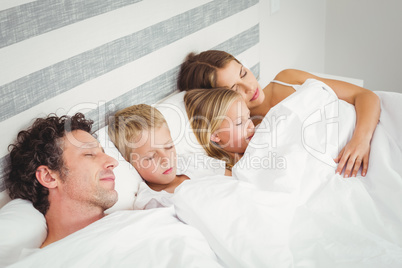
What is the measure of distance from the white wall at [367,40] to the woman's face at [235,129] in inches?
64.3

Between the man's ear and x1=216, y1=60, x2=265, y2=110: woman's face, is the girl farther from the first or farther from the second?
the man's ear

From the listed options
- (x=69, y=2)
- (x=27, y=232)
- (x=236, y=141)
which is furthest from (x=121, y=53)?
(x=27, y=232)

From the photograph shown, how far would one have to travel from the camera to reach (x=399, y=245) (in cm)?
106

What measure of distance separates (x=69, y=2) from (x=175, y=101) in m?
0.53

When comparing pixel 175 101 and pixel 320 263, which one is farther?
pixel 175 101

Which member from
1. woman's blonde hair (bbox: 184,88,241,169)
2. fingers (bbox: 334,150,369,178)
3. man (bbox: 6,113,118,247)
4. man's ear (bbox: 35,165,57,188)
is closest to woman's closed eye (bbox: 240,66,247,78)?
woman's blonde hair (bbox: 184,88,241,169)

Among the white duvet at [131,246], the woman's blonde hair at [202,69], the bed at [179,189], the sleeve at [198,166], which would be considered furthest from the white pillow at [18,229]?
the woman's blonde hair at [202,69]

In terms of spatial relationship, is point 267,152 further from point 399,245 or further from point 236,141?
point 399,245

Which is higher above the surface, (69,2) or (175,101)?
(69,2)

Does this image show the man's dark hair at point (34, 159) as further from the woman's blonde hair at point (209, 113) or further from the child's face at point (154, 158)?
the woman's blonde hair at point (209, 113)

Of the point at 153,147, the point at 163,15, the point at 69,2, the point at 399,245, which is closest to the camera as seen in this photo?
the point at 399,245

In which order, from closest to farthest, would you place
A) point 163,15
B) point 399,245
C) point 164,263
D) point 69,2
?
point 164,263, point 399,245, point 69,2, point 163,15

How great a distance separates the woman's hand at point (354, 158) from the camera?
134 centimetres

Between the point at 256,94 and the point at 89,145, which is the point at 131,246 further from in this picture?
the point at 256,94
